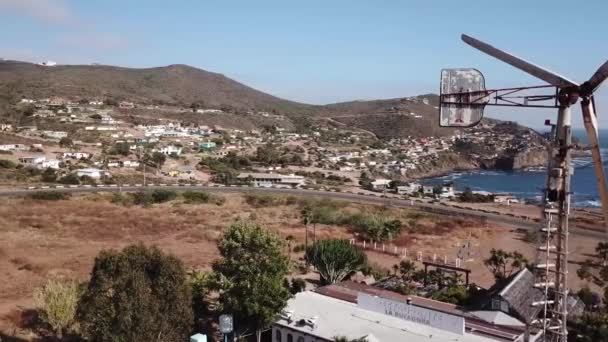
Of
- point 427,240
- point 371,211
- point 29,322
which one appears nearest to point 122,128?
point 371,211

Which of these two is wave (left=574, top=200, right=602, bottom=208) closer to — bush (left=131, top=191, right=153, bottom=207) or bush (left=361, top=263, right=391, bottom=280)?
bush (left=361, top=263, right=391, bottom=280)

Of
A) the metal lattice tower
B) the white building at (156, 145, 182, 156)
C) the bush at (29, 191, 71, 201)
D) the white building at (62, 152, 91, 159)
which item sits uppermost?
the metal lattice tower

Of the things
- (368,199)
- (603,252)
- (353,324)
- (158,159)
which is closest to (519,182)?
(368,199)

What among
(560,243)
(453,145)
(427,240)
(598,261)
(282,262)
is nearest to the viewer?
(560,243)

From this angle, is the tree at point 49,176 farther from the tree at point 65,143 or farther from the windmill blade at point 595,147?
the windmill blade at point 595,147

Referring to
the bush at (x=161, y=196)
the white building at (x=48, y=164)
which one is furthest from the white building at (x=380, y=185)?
the white building at (x=48, y=164)

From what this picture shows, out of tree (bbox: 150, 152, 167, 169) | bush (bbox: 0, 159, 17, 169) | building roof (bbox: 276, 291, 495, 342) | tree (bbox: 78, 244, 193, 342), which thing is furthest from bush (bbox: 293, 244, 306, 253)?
bush (bbox: 0, 159, 17, 169)

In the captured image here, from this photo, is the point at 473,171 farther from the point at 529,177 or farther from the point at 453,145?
the point at 453,145
